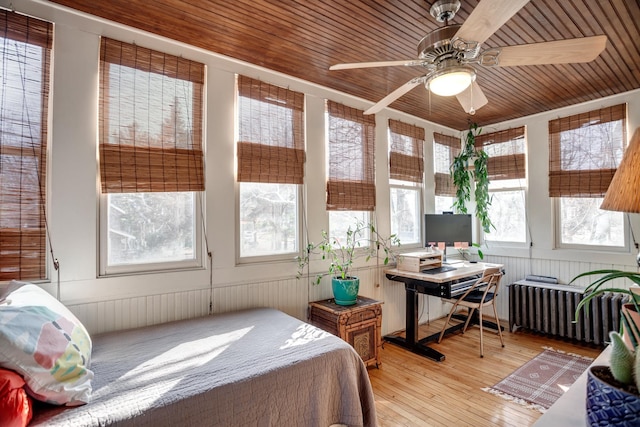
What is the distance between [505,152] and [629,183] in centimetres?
386

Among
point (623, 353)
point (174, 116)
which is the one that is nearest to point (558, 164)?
point (623, 353)

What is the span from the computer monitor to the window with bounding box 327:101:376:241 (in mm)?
804

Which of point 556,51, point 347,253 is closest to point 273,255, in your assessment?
point 347,253

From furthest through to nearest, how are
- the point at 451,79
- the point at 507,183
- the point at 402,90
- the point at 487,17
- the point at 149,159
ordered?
1. the point at 507,183
2. the point at 149,159
3. the point at 402,90
4. the point at 451,79
5. the point at 487,17

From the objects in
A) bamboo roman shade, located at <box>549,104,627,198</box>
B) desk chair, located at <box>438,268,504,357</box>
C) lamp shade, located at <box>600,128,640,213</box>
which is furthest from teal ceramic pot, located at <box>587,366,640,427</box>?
bamboo roman shade, located at <box>549,104,627,198</box>

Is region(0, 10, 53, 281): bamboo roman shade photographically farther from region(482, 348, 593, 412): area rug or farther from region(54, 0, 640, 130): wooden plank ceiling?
region(482, 348, 593, 412): area rug

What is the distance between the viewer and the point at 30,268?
1931mm

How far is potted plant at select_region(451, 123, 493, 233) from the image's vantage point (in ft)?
14.0

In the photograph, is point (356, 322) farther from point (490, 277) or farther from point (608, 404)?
point (608, 404)

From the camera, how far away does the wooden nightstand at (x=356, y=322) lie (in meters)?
2.70

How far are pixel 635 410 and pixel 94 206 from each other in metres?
2.64

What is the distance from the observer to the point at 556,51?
1.64m

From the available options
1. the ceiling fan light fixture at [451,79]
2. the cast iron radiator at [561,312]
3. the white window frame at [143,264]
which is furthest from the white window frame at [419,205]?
the white window frame at [143,264]

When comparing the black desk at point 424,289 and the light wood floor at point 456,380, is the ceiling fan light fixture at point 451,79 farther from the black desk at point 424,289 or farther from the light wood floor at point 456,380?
the light wood floor at point 456,380
